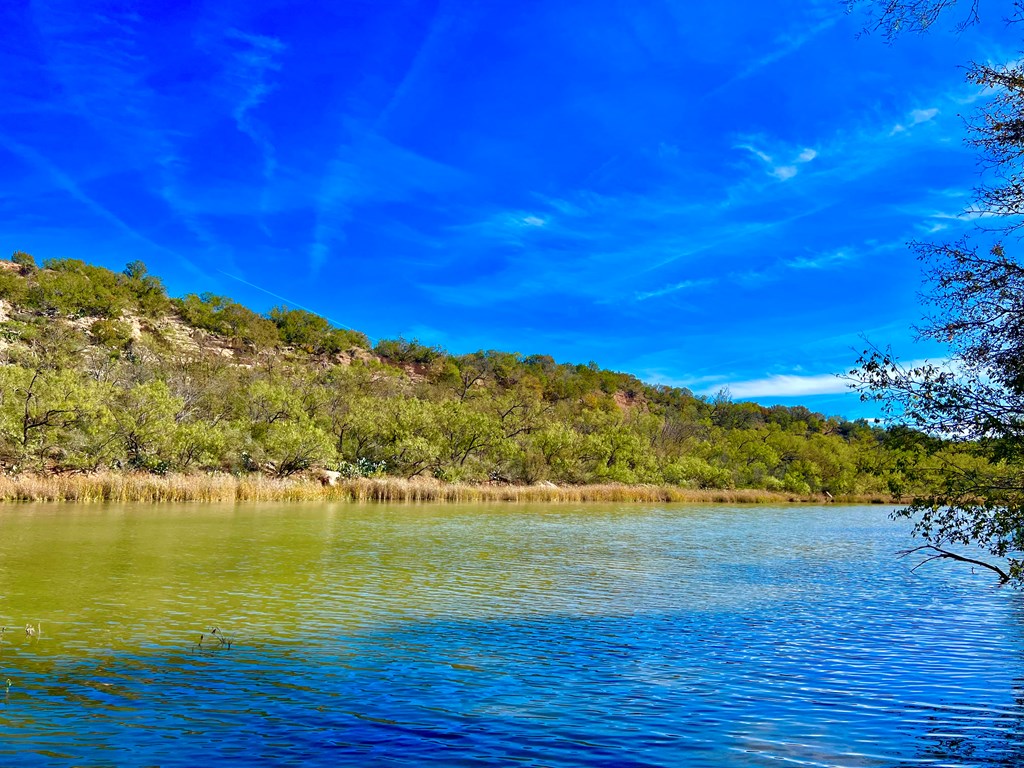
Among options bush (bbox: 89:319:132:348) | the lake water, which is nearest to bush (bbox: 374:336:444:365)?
bush (bbox: 89:319:132:348)

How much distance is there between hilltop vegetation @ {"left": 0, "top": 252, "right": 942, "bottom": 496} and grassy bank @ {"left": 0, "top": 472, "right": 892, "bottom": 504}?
3.97 meters

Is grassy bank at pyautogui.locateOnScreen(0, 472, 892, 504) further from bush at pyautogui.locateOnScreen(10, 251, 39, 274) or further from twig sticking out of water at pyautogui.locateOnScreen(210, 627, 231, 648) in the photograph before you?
bush at pyautogui.locateOnScreen(10, 251, 39, 274)

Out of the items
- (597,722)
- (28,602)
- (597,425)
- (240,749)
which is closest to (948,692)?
(597,722)

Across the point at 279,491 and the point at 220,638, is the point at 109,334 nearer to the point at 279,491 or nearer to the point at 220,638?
the point at 279,491

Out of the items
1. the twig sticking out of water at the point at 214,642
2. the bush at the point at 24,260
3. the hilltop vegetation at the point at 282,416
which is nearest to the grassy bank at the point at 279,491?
the hilltop vegetation at the point at 282,416

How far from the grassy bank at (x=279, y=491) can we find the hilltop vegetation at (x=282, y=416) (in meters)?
3.97

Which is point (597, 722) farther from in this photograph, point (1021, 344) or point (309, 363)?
point (309, 363)

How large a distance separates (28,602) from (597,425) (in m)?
81.1

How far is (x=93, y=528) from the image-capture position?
24.9 m

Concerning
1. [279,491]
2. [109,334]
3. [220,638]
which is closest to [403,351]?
[109,334]

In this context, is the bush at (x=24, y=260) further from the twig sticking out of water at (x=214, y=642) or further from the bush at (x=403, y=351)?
the twig sticking out of water at (x=214, y=642)

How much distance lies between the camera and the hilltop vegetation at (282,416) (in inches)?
1802

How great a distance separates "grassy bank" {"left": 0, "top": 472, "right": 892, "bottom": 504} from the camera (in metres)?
37.7

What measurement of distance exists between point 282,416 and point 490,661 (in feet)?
192
